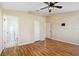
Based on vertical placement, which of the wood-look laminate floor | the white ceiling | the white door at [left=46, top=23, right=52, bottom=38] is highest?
the white ceiling

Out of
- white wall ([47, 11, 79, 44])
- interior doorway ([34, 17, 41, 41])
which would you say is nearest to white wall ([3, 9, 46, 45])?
interior doorway ([34, 17, 41, 41])

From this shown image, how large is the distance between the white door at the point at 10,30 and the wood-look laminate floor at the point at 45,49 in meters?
0.11

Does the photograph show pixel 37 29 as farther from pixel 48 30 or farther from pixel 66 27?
pixel 66 27

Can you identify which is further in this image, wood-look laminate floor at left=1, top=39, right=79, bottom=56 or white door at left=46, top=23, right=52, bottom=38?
white door at left=46, top=23, right=52, bottom=38

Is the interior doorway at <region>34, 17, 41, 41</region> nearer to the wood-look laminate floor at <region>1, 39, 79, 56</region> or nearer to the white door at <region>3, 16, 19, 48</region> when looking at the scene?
the wood-look laminate floor at <region>1, 39, 79, 56</region>

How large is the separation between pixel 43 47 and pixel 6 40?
711mm

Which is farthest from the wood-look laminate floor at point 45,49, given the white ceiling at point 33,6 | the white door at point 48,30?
the white ceiling at point 33,6

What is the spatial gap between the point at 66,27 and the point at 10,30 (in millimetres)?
1053

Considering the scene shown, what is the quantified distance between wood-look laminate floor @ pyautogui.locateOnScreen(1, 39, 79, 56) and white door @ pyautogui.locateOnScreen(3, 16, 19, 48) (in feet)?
0.36

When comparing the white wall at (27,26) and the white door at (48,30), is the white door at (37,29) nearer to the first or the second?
the white wall at (27,26)

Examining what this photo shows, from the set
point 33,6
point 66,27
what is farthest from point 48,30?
point 33,6

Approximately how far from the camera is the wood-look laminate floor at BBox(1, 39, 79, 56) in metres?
1.75

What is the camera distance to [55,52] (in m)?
1.77

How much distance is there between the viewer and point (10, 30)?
175cm
